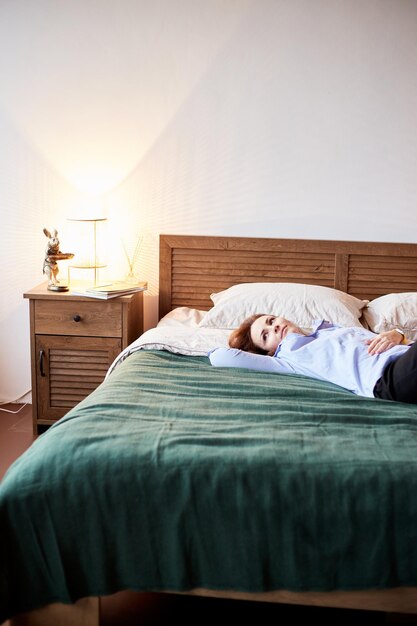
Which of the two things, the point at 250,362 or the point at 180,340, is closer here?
the point at 250,362

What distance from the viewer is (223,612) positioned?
1.93 meters

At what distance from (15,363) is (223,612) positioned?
1.99 metres

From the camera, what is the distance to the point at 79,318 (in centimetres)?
307

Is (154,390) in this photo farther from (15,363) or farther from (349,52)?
(349,52)

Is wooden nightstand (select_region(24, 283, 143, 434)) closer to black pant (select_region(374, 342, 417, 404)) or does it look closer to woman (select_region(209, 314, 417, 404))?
woman (select_region(209, 314, 417, 404))

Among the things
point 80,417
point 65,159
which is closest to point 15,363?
point 65,159

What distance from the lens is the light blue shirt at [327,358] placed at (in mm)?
2256

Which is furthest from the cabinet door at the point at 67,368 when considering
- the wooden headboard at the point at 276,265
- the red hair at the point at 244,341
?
the red hair at the point at 244,341

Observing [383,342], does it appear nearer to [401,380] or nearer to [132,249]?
[401,380]

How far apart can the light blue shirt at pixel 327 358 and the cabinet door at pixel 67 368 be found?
73 cm

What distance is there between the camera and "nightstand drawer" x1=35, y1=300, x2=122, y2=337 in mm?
3080

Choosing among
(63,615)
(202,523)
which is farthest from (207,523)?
(63,615)

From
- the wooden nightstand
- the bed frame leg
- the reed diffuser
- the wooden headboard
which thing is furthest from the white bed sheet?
the bed frame leg

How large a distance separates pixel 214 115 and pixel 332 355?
1.45 m
